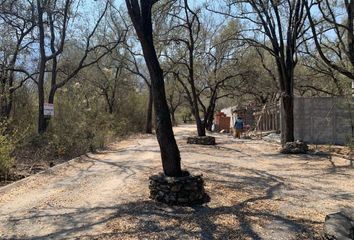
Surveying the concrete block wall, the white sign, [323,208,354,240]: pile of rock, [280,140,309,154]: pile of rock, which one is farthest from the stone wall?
[323,208,354,240]: pile of rock

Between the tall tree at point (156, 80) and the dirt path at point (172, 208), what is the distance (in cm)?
100

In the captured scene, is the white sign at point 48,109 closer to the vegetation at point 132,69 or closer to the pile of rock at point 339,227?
the vegetation at point 132,69

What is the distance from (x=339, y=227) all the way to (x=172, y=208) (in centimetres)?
306

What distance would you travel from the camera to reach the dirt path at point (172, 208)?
22.1ft

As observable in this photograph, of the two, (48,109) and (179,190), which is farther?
(48,109)

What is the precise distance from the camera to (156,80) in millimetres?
8742

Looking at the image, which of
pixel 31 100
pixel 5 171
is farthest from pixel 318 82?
pixel 5 171

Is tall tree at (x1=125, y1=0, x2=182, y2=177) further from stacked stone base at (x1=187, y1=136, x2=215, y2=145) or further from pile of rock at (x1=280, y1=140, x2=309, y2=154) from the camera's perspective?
stacked stone base at (x1=187, y1=136, x2=215, y2=145)

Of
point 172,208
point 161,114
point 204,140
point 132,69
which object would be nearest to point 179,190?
point 172,208

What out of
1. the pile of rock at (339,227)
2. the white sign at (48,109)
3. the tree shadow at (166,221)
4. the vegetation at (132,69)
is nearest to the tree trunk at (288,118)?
the vegetation at (132,69)

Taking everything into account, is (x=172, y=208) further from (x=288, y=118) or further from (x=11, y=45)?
(x=11, y=45)

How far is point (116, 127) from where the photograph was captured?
96.9 feet

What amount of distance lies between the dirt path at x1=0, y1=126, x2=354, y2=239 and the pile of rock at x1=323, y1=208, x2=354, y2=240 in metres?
0.44

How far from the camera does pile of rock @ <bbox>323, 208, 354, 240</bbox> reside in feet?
19.1
